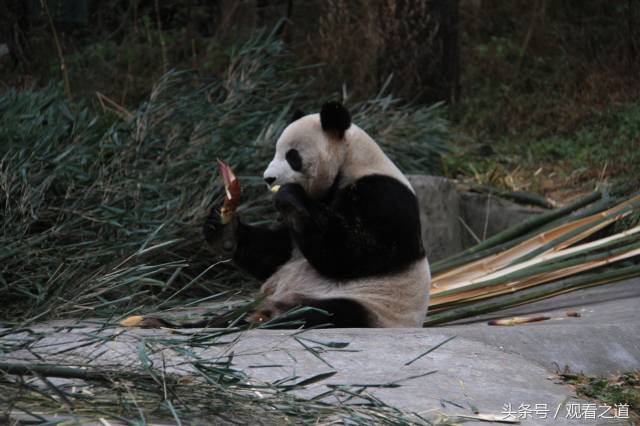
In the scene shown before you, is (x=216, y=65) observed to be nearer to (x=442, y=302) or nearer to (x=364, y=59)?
(x=364, y=59)

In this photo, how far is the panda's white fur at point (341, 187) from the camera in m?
4.84

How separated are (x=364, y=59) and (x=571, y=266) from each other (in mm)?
4578

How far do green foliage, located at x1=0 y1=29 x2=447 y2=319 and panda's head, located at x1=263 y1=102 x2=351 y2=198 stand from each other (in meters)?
0.70

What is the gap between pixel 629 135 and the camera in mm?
9219

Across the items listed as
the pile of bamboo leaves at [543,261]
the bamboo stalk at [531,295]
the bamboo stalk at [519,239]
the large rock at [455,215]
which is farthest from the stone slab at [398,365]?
the large rock at [455,215]

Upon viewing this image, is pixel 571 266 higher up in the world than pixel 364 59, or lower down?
lower down

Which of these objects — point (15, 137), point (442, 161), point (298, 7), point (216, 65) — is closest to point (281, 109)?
point (442, 161)

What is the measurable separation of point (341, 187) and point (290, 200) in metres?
0.33

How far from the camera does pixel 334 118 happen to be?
4887 mm

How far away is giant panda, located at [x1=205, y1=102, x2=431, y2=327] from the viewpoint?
4.74m

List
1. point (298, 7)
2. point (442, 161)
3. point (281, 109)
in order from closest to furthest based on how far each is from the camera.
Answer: point (281, 109), point (442, 161), point (298, 7)

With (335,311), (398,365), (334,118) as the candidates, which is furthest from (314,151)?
(398,365)

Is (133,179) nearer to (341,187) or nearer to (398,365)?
(341,187)

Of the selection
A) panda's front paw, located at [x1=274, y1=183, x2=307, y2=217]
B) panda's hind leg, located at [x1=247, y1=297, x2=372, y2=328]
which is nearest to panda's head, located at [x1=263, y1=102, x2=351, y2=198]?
panda's front paw, located at [x1=274, y1=183, x2=307, y2=217]
